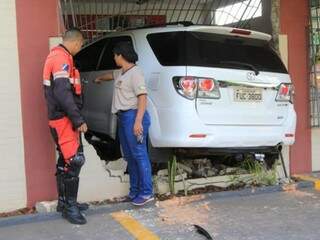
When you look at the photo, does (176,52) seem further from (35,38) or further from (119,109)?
(35,38)

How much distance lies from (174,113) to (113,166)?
3.60ft

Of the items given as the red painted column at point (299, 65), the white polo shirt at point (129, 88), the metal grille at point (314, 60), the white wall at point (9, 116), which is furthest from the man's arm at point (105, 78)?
the metal grille at point (314, 60)

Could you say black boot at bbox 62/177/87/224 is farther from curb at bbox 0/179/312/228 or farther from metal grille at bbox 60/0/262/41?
metal grille at bbox 60/0/262/41

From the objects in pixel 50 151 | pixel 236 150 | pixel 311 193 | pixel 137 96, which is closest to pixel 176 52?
pixel 137 96

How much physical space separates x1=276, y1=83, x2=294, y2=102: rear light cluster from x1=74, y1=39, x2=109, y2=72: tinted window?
2.39m

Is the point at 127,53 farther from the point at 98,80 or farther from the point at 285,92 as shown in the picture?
the point at 285,92

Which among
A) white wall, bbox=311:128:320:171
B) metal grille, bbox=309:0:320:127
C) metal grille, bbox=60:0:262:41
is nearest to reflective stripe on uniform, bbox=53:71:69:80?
metal grille, bbox=60:0:262:41

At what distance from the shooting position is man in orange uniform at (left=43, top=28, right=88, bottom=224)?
551 centimetres

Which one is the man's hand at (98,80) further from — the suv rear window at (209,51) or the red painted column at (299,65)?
the red painted column at (299,65)

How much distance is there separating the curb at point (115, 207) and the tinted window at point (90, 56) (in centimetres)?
209

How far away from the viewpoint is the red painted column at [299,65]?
781 cm

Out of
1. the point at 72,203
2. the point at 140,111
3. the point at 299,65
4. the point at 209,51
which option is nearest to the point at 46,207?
the point at 72,203

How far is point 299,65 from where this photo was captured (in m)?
7.91

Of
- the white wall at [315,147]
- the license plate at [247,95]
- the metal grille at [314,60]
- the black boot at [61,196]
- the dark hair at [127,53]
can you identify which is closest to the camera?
the black boot at [61,196]
